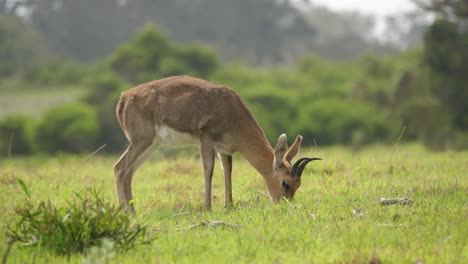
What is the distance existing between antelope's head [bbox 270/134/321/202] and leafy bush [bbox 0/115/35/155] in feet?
121

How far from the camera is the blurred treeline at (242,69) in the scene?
31.5 meters

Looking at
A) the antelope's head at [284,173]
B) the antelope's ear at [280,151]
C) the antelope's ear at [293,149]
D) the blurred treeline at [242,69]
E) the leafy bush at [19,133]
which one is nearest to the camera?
the antelope's head at [284,173]

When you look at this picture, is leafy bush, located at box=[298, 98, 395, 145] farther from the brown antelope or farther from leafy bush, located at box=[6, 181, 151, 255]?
leafy bush, located at box=[6, 181, 151, 255]

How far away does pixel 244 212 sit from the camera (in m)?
7.37

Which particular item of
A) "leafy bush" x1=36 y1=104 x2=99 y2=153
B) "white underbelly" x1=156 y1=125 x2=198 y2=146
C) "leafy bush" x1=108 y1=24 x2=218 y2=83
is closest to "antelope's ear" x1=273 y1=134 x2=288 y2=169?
"white underbelly" x1=156 y1=125 x2=198 y2=146

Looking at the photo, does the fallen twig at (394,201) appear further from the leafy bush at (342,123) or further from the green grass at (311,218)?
the leafy bush at (342,123)

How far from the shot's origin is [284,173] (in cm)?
821

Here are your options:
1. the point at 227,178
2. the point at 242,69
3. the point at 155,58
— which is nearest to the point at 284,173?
the point at 227,178

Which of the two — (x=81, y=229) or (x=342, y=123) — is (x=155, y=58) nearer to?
(x=342, y=123)

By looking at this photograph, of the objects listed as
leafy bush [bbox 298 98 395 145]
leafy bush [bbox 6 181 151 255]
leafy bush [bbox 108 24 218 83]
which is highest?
leafy bush [bbox 6 181 151 255]

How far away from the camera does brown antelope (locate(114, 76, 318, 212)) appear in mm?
8445

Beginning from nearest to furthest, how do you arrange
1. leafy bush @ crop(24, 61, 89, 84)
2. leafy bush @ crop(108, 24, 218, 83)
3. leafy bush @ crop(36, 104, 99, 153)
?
leafy bush @ crop(36, 104, 99, 153) < leafy bush @ crop(108, 24, 218, 83) < leafy bush @ crop(24, 61, 89, 84)

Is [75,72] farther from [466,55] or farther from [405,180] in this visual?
[405,180]

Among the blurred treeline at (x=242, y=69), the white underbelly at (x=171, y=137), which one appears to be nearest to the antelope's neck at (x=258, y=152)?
the white underbelly at (x=171, y=137)
